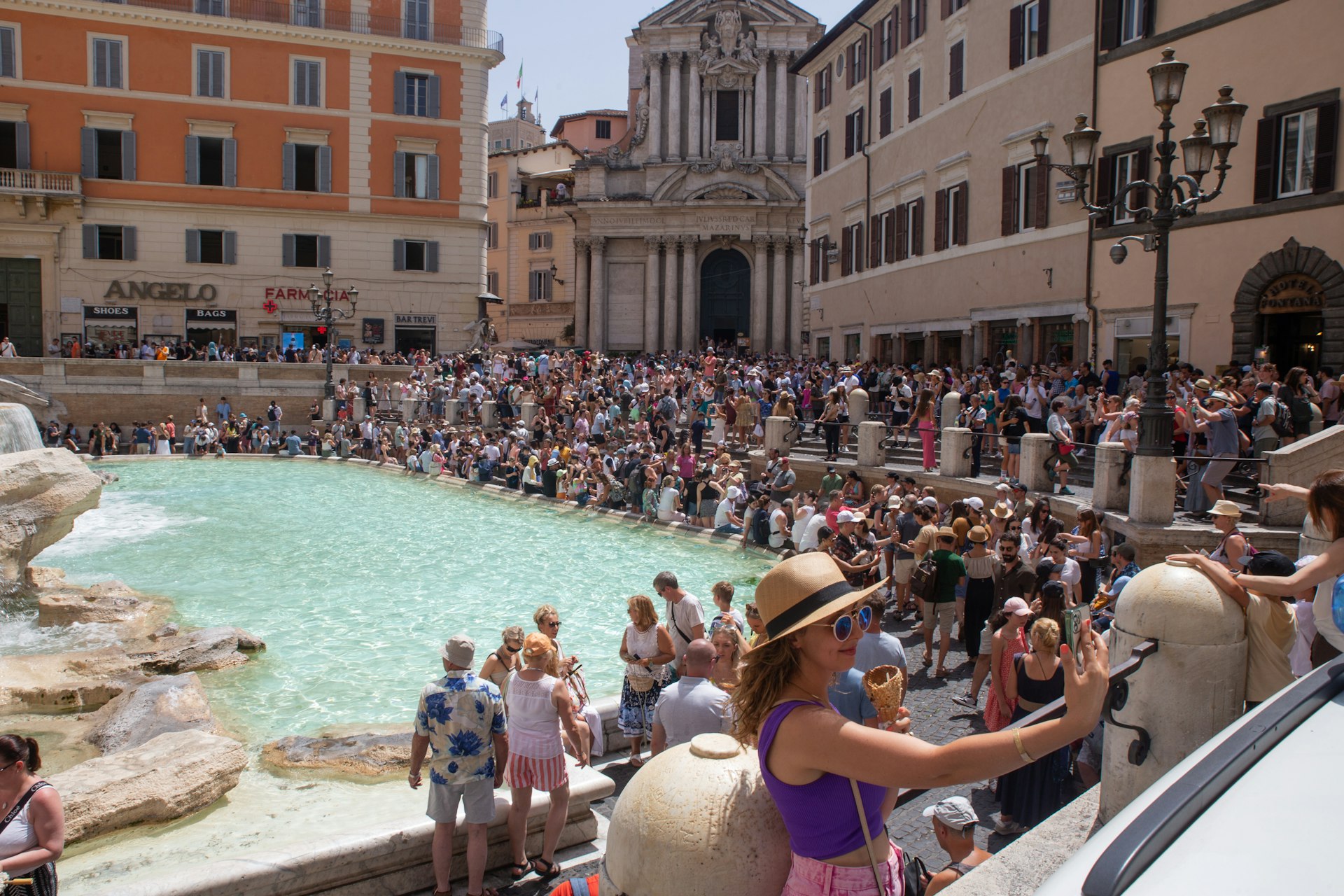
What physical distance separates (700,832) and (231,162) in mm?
41431

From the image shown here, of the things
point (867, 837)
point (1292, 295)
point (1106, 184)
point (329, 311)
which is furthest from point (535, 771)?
point (329, 311)

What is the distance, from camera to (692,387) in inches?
1124

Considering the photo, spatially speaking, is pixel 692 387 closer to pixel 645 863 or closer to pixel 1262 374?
pixel 1262 374

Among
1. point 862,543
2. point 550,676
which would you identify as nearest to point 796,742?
point 550,676

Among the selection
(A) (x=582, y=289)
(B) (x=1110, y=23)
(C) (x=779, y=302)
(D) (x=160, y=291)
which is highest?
(B) (x=1110, y=23)

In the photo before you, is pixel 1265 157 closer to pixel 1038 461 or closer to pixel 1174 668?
pixel 1038 461

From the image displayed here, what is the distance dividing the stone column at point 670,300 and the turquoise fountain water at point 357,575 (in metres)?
24.3

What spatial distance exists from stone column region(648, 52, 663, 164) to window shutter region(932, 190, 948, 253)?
24.3 metres

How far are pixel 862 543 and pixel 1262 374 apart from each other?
18.1 ft

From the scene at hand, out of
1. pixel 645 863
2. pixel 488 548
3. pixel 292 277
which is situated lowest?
pixel 488 548

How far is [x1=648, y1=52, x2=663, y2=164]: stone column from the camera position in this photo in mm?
48312

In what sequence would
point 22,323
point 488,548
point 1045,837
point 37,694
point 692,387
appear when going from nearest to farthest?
point 1045,837
point 37,694
point 488,548
point 692,387
point 22,323

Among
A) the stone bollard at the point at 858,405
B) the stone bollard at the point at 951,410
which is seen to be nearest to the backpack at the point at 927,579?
the stone bollard at the point at 951,410

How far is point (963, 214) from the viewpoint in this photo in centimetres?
2459
